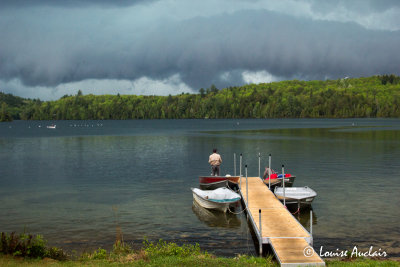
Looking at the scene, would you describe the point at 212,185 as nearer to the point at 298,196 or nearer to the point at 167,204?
the point at 167,204

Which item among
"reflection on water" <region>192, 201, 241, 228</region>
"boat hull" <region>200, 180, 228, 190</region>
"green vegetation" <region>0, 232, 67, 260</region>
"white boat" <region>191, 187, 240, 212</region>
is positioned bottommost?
"reflection on water" <region>192, 201, 241, 228</region>

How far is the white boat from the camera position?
28156 mm

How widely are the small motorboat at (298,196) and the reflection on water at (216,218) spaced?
13.2ft

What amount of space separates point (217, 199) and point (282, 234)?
30.2 feet

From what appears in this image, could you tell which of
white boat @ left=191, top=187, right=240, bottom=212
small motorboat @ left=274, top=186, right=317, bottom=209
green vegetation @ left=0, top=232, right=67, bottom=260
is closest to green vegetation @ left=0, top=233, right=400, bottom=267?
green vegetation @ left=0, top=232, right=67, bottom=260

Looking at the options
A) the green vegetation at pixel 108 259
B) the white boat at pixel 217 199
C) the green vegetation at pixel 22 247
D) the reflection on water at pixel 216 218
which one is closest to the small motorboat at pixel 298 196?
the white boat at pixel 217 199

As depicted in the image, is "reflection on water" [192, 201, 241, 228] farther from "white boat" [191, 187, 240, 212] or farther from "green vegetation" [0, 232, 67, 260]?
"green vegetation" [0, 232, 67, 260]

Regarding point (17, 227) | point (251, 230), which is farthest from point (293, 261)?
point (17, 227)

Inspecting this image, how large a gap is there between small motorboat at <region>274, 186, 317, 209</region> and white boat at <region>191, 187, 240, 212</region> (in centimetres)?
343

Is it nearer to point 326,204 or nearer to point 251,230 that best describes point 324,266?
point 251,230

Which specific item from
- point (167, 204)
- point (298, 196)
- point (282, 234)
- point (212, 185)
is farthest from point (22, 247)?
point (212, 185)

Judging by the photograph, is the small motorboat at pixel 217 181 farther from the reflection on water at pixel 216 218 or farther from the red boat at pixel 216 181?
the reflection on water at pixel 216 218

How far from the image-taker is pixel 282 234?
64.6 feet

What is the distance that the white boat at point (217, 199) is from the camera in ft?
92.4
